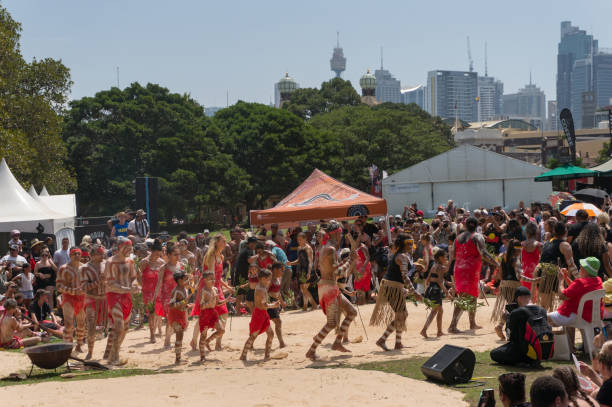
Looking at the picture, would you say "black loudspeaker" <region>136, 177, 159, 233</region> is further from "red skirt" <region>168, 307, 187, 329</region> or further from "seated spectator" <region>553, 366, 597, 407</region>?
"seated spectator" <region>553, 366, 597, 407</region>

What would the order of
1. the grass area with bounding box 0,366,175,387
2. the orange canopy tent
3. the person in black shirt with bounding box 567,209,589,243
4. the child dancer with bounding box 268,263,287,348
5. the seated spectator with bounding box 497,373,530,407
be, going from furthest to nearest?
the orange canopy tent, the person in black shirt with bounding box 567,209,589,243, the child dancer with bounding box 268,263,287,348, the grass area with bounding box 0,366,175,387, the seated spectator with bounding box 497,373,530,407

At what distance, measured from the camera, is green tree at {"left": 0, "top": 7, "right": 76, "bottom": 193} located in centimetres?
3164

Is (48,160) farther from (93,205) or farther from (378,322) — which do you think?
(378,322)

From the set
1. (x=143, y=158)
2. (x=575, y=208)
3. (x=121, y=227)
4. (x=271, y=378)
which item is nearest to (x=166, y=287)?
(x=271, y=378)

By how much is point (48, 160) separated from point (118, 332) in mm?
28342

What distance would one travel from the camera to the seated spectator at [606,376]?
525 cm

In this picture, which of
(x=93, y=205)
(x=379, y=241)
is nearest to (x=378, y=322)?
(x=379, y=241)

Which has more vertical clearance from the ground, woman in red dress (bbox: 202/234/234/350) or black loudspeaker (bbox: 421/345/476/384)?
woman in red dress (bbox: 202/234/234/350)

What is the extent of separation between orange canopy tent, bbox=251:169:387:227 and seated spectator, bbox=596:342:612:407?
10923 millimetres

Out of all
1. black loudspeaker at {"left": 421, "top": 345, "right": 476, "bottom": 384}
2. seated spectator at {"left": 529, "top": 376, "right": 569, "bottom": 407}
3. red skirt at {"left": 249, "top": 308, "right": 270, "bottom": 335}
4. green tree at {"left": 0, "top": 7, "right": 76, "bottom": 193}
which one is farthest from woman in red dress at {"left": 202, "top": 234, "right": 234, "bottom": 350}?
green tree at {"left": 0, "top": 7, "right": 76, "bottom": 193}

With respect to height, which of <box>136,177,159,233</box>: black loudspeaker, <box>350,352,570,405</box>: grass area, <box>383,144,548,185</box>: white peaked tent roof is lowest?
<box>350,352,570,405</box>: grass area

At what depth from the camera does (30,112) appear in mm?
34938

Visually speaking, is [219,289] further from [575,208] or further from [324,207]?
[575,208]

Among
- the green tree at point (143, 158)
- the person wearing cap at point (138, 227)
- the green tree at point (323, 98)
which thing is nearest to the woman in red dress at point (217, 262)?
the person wearing cap at point (138, 227)
